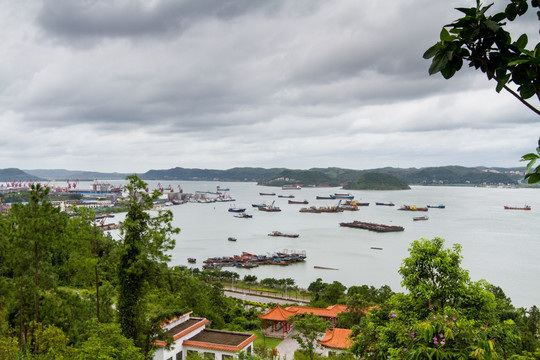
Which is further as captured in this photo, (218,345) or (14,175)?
(14,175)

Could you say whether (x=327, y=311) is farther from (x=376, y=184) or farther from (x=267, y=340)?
(x=376, y=184)

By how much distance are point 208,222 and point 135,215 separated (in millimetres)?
34131

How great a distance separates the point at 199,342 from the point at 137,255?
8.98 ft

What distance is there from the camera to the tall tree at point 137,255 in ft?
17.4

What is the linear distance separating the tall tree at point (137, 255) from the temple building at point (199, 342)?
126 cm

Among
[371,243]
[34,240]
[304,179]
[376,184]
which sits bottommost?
[371,243]

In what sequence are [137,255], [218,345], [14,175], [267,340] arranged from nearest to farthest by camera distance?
[137,255] < [218,345] < [267,340] < [14,175]

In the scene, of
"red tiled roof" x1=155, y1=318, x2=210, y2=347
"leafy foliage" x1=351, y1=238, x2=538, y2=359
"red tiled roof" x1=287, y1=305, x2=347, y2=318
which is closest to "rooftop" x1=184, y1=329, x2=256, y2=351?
"red tiled roof" x1=155, y1=318, x2=210, y2=347

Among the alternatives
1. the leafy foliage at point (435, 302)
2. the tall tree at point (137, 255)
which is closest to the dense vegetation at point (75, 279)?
the tall tree at point (137, 255)

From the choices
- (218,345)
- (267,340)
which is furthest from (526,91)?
(267,340)

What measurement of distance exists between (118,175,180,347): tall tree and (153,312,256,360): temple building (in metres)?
1.26

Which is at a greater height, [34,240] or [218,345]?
[34,240]

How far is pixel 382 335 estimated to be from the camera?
11.2 ft

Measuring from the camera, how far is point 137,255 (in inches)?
208
